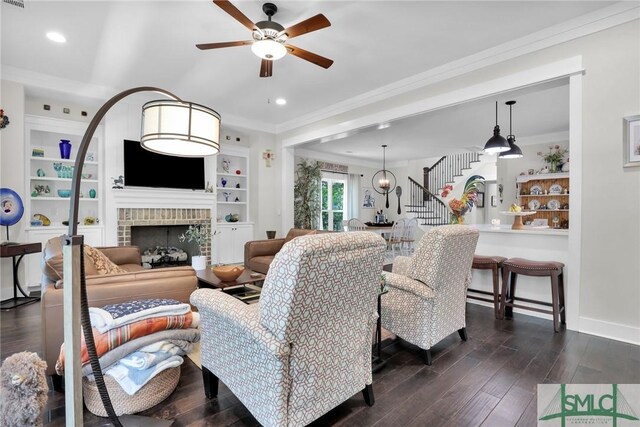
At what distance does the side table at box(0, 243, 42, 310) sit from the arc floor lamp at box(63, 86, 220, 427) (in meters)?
3.13

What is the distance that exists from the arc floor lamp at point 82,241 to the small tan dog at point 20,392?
1.21ft

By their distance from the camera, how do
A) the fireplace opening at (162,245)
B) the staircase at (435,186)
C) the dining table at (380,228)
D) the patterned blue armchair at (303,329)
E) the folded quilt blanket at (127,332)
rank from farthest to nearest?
the staircase at (435,186), the dining table at (380,228), the fireplace opening at (162,245), the folded quilt blanket at (127,332), the patterned blue armchair at (303,329)

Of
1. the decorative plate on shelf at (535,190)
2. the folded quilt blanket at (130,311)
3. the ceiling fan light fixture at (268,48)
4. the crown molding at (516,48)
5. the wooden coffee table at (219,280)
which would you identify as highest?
the crown molding at (516,48)

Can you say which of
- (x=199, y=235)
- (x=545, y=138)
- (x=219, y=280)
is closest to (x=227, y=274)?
(x=219, y=280)

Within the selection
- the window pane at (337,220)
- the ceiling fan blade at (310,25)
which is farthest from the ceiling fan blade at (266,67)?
the window pane at (337,220)

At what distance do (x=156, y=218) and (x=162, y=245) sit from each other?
25.5 inches

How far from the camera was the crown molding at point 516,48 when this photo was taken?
2.66 meters

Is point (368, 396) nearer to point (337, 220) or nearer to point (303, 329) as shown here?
point (303, 329)

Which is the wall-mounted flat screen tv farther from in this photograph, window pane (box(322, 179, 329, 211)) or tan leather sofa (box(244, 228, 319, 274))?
window pane (box(322, 179, 329, 211))

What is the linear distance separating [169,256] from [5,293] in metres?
1.98

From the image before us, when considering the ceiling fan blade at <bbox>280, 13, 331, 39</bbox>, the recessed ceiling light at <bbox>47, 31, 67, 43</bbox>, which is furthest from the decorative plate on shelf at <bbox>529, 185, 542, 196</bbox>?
the recessed ceiling light at <bbox>47, 31, 67, 43</bbox>

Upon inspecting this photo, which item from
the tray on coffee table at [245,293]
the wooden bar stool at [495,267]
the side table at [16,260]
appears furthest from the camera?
the side table at [16,260]

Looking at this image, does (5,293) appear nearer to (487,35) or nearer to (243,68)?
(243,68)

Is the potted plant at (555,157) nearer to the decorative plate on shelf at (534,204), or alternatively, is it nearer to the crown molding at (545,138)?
the crown molding at (545,138)
